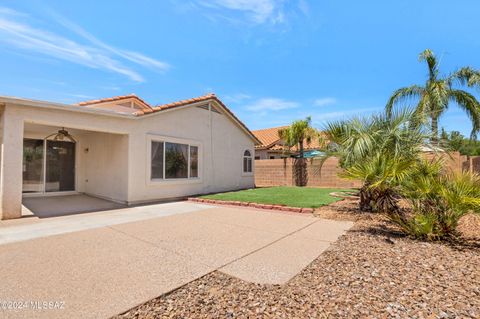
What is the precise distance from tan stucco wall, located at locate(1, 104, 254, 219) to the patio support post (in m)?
0.02

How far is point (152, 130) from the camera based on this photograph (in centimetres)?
1174

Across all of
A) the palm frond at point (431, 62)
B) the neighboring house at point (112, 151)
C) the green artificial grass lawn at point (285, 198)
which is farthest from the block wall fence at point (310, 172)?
the neighboring house at point (112, 151)

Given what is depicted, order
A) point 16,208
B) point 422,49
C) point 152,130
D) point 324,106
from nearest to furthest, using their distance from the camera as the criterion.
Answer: point 16,208 → point 152,130 → point 422,49 → point 324,106

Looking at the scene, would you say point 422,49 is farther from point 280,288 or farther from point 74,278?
point 74,278

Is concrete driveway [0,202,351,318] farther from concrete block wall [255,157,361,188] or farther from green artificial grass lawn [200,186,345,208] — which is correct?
concrete block wall [255,157,361,188]

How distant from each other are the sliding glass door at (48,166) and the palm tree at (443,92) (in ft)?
58.2

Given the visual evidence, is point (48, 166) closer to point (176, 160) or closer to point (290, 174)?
point (176, 160)

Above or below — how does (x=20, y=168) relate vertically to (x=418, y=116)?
below

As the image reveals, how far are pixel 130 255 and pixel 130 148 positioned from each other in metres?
6.97

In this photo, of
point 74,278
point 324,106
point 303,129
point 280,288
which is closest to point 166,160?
point 74,278

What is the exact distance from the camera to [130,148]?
35.6ft

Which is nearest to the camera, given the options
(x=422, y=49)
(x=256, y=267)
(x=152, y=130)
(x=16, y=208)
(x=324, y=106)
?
(x=256, y=267)

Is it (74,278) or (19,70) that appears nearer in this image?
(74,278)

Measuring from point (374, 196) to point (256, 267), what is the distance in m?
6.10
